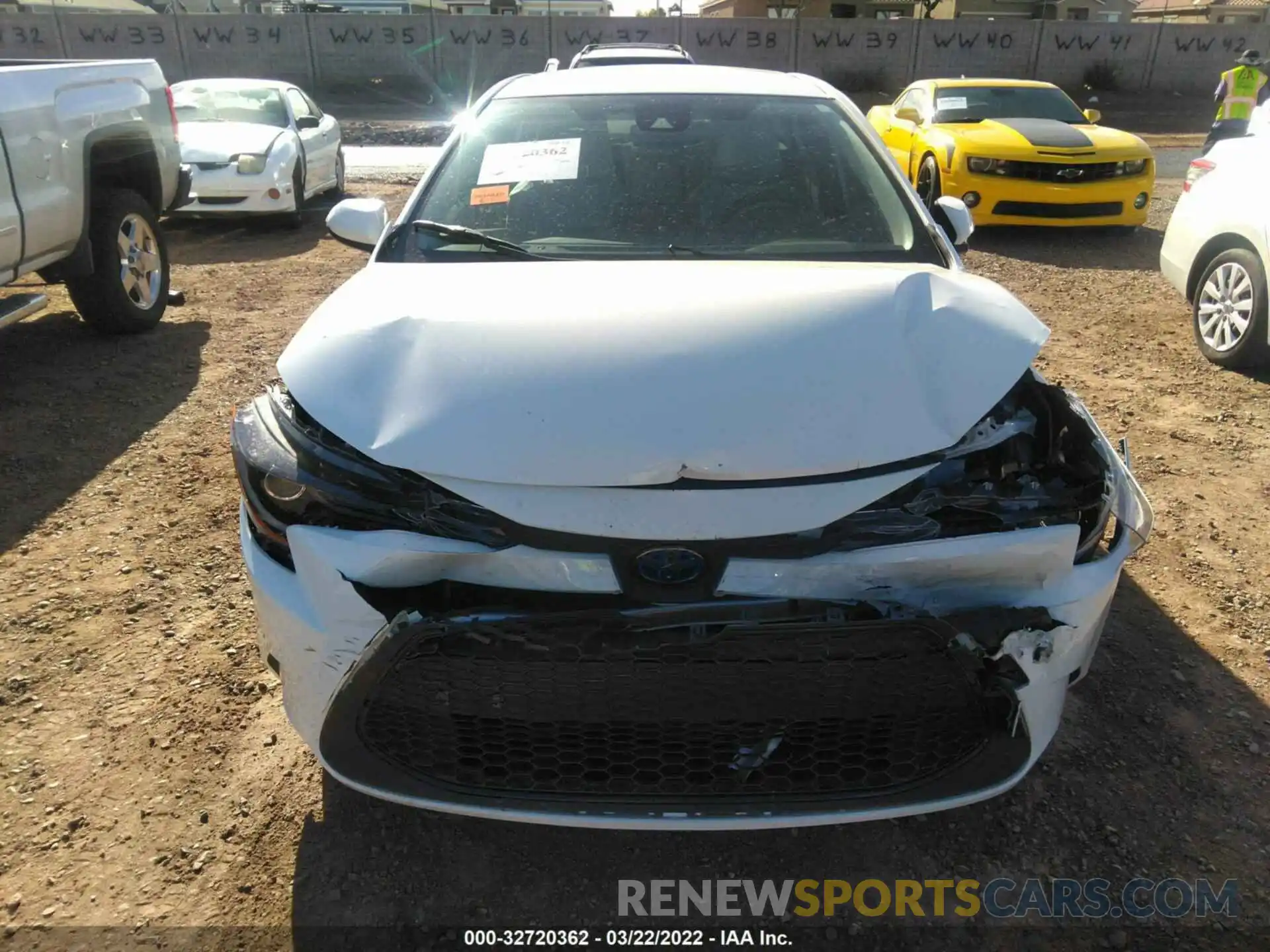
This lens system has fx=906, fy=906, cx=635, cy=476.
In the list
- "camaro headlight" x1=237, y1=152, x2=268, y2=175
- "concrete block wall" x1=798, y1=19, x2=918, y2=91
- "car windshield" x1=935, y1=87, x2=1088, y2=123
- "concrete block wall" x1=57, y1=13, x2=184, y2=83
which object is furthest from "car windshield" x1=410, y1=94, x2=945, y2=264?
"concrete block wall" x1=57, y1=13, x2=184, y2=83

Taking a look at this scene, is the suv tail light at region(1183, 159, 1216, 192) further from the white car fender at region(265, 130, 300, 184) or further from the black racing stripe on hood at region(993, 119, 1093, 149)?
the white car fender at region(265, 130, 300, 184)

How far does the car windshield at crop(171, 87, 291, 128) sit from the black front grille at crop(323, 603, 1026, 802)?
9.18 m

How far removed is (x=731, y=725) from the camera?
1.80 metres

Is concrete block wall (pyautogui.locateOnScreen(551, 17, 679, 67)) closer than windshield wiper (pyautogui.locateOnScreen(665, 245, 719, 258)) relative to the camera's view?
No

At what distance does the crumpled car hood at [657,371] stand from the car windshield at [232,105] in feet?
27.7

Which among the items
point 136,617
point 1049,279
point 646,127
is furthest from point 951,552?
point 1049,279

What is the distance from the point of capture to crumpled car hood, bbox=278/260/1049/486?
1796mm

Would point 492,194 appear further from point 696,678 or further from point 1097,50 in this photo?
point 1097,50

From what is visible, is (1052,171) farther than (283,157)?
No

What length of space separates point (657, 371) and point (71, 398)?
4198 mm

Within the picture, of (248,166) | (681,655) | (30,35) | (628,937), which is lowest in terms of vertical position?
(628,937)

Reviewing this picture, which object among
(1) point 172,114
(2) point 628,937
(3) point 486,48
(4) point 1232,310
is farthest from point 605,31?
(2) point 628,937

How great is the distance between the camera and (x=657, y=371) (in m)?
1.95

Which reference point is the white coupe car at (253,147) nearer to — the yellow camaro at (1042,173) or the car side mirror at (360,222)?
the car side mirror at (360,222)
